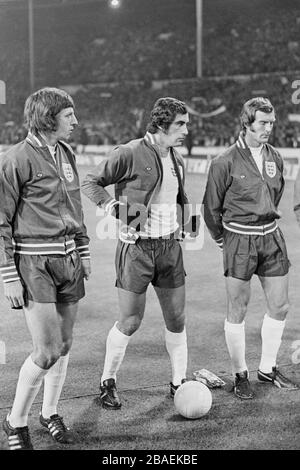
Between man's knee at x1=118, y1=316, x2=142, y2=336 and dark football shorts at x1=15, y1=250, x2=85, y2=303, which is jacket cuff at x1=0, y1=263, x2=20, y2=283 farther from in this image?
man's knee at x1=118, y1=316, x2=142, y2=336

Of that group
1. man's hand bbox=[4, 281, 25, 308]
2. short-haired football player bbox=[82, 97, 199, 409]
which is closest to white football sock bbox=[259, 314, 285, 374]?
short-haired football player bbox=[82, 97, 199, 409]

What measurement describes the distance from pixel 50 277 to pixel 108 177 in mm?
1039

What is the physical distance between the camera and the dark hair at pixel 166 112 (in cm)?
460

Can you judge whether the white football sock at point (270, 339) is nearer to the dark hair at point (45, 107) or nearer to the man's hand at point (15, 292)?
the man's hand at point (15, 292)

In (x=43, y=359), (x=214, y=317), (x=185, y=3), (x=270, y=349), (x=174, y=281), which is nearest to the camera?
(x=43, y=359)

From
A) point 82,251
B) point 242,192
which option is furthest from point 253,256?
point 82,251

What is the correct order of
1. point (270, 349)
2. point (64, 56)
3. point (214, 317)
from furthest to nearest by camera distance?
point (64, 56)
point (214, 317)
point (270, 349)

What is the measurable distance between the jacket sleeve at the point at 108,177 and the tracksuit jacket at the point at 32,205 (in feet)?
2.09

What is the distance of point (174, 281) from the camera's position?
4.76 meters

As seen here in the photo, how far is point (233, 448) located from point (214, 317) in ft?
10.1

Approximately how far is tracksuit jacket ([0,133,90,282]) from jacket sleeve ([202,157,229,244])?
1.35 m
